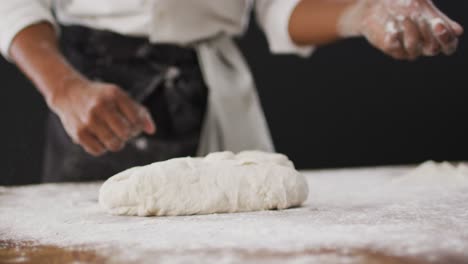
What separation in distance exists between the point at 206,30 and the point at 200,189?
2.37 feet

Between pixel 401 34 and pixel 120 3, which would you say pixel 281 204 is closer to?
pixel 401 34

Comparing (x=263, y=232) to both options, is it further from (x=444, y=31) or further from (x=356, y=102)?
(x=356, y=102)

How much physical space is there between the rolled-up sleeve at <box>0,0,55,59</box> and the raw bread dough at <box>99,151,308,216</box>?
2.17 feet

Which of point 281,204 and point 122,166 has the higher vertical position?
point 281,204

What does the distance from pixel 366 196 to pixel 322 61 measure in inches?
74.3

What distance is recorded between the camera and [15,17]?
1581mm

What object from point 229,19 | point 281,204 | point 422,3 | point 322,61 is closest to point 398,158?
point 322,61

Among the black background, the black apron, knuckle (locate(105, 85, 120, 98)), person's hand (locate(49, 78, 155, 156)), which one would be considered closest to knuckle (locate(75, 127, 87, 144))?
person's hand (locate(49, 78, 155, 156))

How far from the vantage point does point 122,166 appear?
1683mm

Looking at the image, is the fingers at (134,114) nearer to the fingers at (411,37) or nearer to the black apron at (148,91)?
the black apron at (148,91)

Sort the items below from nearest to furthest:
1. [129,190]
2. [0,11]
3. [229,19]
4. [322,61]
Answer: [129,190] < [0,11] < [229,19] < [322,61]

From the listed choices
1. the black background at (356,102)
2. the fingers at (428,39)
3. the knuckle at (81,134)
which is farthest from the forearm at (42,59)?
the black background at (356,102)

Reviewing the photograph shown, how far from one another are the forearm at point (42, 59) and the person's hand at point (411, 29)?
742 millimetres

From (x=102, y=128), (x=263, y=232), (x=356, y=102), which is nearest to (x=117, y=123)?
(x=102, y=128)
